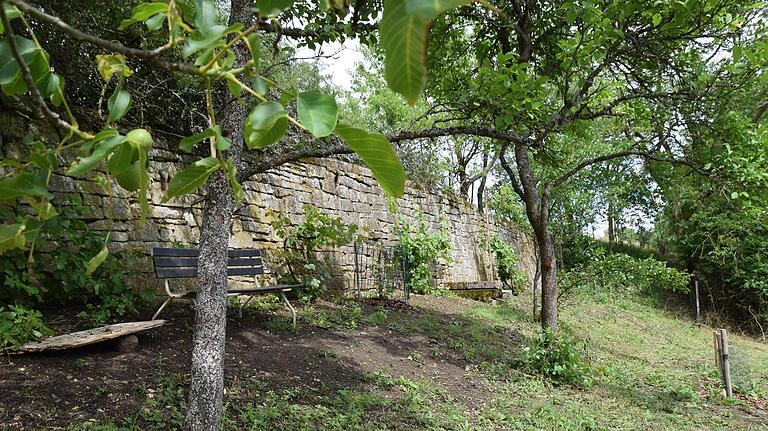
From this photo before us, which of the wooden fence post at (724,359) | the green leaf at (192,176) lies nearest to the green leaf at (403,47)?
the green leaf at (192,176)

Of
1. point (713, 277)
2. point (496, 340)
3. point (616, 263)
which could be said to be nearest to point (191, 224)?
point (496, 340)

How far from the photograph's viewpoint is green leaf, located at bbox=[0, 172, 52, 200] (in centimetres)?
41

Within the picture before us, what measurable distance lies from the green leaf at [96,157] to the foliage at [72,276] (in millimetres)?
2908

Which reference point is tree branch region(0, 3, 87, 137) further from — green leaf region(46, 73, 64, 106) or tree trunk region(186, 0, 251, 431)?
tree trunk region(186, 0, 251, 431)

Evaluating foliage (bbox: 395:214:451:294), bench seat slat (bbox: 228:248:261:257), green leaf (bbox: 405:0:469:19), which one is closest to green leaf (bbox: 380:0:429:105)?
green leaf (bbox: 405:0:469:19)

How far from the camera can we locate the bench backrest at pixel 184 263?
11.8ft

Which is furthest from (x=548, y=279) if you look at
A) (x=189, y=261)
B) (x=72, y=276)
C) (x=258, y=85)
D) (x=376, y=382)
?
(x=258, y=85)

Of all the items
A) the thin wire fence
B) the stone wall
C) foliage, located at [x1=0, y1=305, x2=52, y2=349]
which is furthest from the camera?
the thin wire fence

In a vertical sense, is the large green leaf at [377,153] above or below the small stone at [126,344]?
above

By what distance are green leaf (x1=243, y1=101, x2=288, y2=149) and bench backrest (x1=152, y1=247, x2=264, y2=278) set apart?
9.80 ft

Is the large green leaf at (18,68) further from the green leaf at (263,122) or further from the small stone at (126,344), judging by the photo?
the small stone at (126,344)

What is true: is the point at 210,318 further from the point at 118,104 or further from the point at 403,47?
the point at 403,47

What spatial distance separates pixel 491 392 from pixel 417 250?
11.2ft

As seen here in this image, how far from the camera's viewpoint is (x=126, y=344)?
291 cm
